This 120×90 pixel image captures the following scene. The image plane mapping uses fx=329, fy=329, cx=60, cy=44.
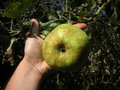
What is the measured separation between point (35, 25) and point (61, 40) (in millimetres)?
201

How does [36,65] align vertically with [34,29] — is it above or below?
below

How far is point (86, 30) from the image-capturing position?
276cm

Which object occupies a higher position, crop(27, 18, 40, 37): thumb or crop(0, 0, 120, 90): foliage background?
crop(27, 18, 40, 37): thumb

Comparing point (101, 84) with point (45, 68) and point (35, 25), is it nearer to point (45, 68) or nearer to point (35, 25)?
point (45, 68)

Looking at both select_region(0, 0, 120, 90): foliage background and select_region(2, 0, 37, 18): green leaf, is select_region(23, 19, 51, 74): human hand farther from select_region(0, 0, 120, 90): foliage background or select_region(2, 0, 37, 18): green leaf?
select_region(2, 0, 37, 18): green leaf

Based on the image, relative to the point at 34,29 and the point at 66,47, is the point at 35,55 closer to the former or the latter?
the point at 34,29

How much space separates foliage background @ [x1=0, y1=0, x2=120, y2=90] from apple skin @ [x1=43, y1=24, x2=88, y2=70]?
201 mm

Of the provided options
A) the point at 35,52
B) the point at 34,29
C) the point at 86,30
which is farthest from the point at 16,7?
the point at 86,30

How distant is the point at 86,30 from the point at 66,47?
981 millimetres

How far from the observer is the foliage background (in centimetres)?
200

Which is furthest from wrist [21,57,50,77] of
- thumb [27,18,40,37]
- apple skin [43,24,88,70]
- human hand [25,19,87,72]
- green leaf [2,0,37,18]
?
green leaf [2,0,37,18]

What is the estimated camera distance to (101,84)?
3805 millimetres

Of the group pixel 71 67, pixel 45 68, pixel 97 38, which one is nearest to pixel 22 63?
pixel 45 68

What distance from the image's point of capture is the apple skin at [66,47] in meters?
1.76
